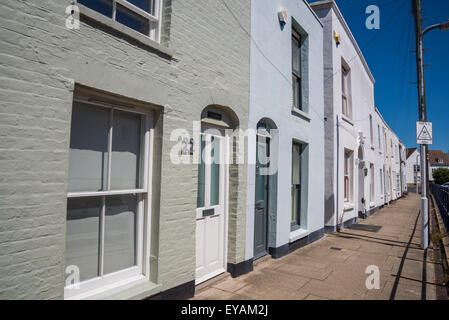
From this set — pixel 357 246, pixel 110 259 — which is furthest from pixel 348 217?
pixel 110 259

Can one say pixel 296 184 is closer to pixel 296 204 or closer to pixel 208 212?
pixel 296 204

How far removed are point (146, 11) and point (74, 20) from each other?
1.30 m

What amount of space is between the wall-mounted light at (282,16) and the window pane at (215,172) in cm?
354

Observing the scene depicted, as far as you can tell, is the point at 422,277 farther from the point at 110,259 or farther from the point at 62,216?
the point at 62,216

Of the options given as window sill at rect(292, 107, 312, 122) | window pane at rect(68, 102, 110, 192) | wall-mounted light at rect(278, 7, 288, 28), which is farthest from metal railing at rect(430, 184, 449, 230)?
window pane at rect(68, 102, 110, 192)

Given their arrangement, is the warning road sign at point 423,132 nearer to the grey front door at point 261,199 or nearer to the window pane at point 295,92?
the window pane at point 295,92

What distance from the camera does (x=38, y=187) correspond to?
252 cm

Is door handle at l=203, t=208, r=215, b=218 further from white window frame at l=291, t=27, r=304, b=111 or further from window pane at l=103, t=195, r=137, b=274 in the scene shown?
white window frame at l=291, t=27, r=304, b=111

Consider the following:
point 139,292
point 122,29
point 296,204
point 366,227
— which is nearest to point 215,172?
point 139,292

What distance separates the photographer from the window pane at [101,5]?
317cm

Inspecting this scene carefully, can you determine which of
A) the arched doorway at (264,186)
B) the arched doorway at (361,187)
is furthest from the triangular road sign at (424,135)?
the arched doorway at (361,187)

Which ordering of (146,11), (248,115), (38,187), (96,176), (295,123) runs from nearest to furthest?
(38,187)
(96,176)
(146,11)
(248,115)
(295,123)

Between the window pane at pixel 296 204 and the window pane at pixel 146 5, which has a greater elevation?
the window pane at pixel 146 5

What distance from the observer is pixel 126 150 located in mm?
3541
